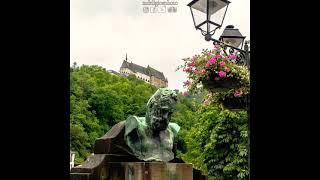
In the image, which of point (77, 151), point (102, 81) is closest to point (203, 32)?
point (77, 151)

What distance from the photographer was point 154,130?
788cm

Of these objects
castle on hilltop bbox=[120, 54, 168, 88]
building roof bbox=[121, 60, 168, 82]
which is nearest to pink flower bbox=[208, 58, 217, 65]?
castle on hilltop bbox=[120, 54, 168, 88]

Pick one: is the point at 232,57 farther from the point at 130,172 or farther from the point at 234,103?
the point at 130,172

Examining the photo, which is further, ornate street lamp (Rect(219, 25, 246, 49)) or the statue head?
ornate street lamp (Rect(219, 25, 246, 49))

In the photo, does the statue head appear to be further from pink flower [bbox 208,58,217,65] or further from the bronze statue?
pink flower [bbox 208,58,217,65]

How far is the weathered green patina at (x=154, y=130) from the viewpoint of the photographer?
25.4 feet

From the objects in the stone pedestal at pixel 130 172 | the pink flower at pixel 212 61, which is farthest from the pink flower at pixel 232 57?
the stone pedestal at pixel 130 172

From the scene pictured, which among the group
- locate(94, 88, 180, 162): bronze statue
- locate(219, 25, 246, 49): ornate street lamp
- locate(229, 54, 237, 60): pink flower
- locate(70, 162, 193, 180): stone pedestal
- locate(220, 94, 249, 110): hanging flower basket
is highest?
locate(219, 25, 246, 49): ornate street lamp

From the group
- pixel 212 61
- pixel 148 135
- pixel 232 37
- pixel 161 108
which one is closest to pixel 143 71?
pixel 232 37

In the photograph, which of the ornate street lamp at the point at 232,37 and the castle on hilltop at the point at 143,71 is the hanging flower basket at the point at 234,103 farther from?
the castle on hilltop at the point at 143,71

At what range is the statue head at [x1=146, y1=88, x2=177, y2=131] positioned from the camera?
7.70 m
